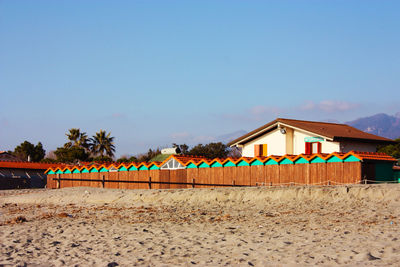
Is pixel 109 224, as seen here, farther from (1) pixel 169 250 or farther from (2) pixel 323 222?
(2) pixel 323 222

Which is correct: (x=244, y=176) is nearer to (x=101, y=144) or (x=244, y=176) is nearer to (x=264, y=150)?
(x=264, y=150)

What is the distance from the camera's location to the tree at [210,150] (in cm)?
8769

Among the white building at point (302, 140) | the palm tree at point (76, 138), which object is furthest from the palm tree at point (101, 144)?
the white building at point (302, 140)

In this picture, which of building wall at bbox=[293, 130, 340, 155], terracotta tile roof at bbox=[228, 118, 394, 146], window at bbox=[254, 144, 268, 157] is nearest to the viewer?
building wall at bbox=[293, 130, 340, 155]

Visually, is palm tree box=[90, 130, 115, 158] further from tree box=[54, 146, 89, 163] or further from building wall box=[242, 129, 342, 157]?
building wall box=[242, 129, 342, 157]

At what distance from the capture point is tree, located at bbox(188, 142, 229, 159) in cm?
8769

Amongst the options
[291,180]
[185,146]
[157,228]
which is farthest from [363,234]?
[185,146]

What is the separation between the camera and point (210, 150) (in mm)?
89000

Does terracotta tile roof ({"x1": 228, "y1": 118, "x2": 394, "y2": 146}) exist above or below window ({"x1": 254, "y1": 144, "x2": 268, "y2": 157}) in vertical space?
above

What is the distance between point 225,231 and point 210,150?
73.4 metres

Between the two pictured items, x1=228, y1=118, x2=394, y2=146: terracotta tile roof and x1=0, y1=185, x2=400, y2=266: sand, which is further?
x1=228, y1=118, x2=394, y2=146: terracotta tile roof

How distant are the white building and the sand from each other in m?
12.0

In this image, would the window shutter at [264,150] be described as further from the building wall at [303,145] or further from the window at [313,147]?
the window at [313,147]

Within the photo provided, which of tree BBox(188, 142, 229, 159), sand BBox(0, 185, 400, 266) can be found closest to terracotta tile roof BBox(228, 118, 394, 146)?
sand BBox(0, 185, 400, 266)
